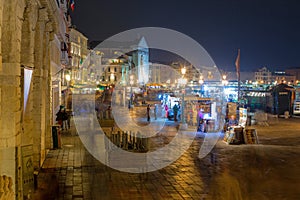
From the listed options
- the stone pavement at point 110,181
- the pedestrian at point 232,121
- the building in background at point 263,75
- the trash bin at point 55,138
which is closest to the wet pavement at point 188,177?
the stone pavement at point 110,181

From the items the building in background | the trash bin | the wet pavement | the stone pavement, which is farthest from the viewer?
the building in background

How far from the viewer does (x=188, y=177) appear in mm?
10734

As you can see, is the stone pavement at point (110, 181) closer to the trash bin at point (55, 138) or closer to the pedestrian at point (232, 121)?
the trash bin at point (55, 138)

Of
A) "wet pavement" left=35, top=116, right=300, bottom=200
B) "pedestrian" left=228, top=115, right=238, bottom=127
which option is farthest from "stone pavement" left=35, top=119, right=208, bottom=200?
"pedestrian" left=228, top=115, right=238, bottom=127

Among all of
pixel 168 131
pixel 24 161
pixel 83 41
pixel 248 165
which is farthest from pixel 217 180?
pixel 83 41

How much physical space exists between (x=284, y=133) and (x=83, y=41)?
76950 mm

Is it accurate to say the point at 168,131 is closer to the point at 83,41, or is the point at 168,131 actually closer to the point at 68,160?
the point at 68,160

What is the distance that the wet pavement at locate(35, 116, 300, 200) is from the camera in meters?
9.12

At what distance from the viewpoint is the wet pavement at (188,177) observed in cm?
912

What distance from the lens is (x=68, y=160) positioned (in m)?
13.1

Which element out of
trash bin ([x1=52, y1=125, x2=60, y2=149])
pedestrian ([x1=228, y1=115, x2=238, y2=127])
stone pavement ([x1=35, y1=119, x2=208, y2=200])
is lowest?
stone pavement ([x1=35, y1=119, x2=208, y2=200])

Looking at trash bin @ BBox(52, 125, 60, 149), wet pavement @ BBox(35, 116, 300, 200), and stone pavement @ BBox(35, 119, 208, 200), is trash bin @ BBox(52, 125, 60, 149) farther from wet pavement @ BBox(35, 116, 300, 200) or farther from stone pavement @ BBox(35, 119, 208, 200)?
stone pavement @ BBox(35, 119, 208, 200)

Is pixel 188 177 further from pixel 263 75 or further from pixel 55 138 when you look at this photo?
pixel 263 75

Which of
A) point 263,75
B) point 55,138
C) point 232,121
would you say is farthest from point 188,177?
point 263,75
